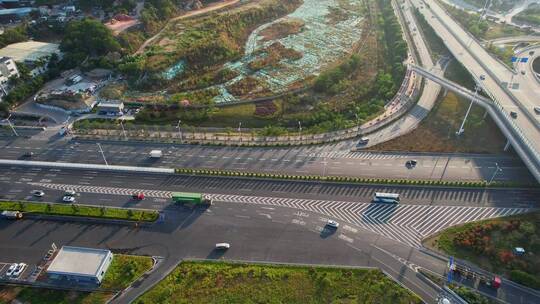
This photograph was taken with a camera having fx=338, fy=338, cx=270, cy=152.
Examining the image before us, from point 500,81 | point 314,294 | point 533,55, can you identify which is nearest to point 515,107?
point 500,81

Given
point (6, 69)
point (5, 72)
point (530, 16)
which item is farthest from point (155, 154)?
point (530, 16)

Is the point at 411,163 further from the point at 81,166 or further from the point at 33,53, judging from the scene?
the point at 33,53

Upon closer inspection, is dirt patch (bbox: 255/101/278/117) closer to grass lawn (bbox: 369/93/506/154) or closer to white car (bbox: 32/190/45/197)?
grass lawn (bbox: 369/93/506/154)

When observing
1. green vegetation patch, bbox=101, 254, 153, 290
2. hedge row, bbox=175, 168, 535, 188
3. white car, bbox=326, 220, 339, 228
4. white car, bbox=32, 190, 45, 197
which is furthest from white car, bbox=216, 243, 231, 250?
white car, bbox=32, 190, 45, 197

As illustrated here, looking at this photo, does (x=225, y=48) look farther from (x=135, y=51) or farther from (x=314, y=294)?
(x=314, y=294)

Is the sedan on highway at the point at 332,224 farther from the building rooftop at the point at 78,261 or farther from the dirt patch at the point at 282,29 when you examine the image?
the dirt patch at the point at 282,29

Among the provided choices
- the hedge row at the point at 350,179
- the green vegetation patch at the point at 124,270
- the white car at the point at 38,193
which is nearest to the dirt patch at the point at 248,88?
the hedge row at the point at 350,179
